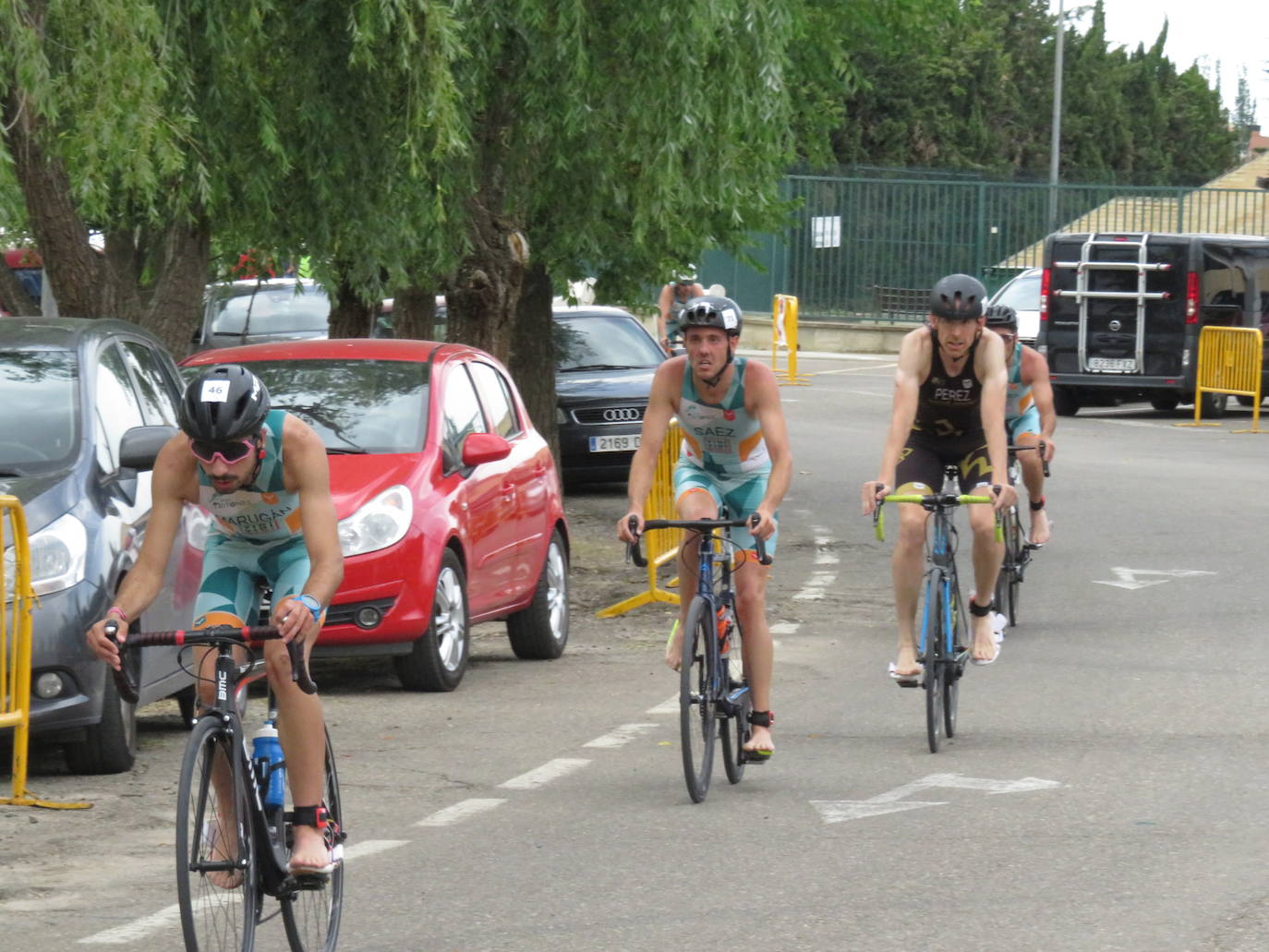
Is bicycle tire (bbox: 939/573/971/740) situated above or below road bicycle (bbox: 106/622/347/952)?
below

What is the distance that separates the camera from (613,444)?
2016cm

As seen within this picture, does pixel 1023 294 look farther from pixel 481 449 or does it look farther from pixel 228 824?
pixel 228 824

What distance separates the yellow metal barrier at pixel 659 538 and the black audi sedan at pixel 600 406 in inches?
173

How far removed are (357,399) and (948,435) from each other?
124 inches

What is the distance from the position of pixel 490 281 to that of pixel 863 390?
19227mm

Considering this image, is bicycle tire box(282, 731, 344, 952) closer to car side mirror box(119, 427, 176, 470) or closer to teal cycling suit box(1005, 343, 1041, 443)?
car side mirror box(119, 427, 176, 470)

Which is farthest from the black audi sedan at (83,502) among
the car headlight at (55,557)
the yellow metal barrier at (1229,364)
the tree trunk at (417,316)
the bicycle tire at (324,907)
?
the yellow metal barrier at (1229,364)

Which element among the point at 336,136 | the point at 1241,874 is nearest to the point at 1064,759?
the point at 1241,874

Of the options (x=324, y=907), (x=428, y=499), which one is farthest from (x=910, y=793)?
(x=428, y=499)

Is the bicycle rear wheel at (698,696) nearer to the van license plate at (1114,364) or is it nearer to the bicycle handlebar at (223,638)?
the bicycle handlebar at (223,638)

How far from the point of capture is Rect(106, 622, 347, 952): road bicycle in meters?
5.41

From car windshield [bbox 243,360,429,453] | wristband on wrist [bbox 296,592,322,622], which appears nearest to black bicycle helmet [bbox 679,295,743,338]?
wristband on wrist [bbox 296,592,322,622]

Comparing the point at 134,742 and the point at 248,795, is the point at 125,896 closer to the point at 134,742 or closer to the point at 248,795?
the point at 248,795

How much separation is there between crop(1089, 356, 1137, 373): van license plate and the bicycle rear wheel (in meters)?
21.5
